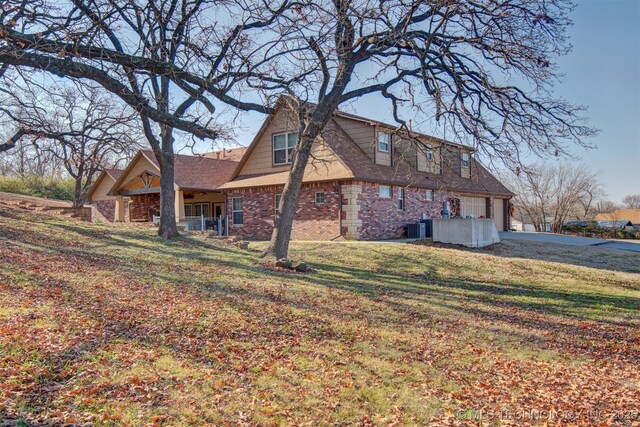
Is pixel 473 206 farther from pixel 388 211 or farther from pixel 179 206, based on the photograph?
pixel 179 206

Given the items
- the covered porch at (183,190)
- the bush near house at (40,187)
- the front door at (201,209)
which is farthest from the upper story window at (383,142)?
the bush near house at (40,187)

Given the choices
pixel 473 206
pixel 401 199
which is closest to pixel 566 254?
pixel 401 199

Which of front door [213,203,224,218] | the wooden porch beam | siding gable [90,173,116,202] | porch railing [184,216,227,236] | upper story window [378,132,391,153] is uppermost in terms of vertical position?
upper story window [378,132,391,153]

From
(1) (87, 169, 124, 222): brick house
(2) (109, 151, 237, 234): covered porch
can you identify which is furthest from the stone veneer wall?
(1) (87, 169, 124, 222): brick house

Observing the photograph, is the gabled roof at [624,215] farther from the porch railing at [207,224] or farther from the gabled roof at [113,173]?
the gabled roof at [113,173]

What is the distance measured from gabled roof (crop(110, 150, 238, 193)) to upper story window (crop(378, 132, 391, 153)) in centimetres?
891

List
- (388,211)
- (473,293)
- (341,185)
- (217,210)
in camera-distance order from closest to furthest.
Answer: (473,293)
(341,185)
(388,211)
(217,210)

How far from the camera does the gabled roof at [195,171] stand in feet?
78.8

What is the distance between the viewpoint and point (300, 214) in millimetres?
20359

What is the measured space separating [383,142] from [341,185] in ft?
13.6

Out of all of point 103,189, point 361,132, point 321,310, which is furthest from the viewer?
point 103,189

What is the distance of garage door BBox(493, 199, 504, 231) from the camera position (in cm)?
2953

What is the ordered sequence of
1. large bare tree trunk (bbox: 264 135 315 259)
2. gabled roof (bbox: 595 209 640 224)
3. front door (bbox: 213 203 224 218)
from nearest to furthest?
large bare tree trunk (bbox: 264 135 315 259)
front door (bbox: 213 203 224 218)
gabled roof (bbox: 595 209 640 224)

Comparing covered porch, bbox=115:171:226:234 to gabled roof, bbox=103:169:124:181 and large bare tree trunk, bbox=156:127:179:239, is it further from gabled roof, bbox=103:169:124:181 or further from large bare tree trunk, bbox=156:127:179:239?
large bare tree trunk, bbox=156:127:179:239
